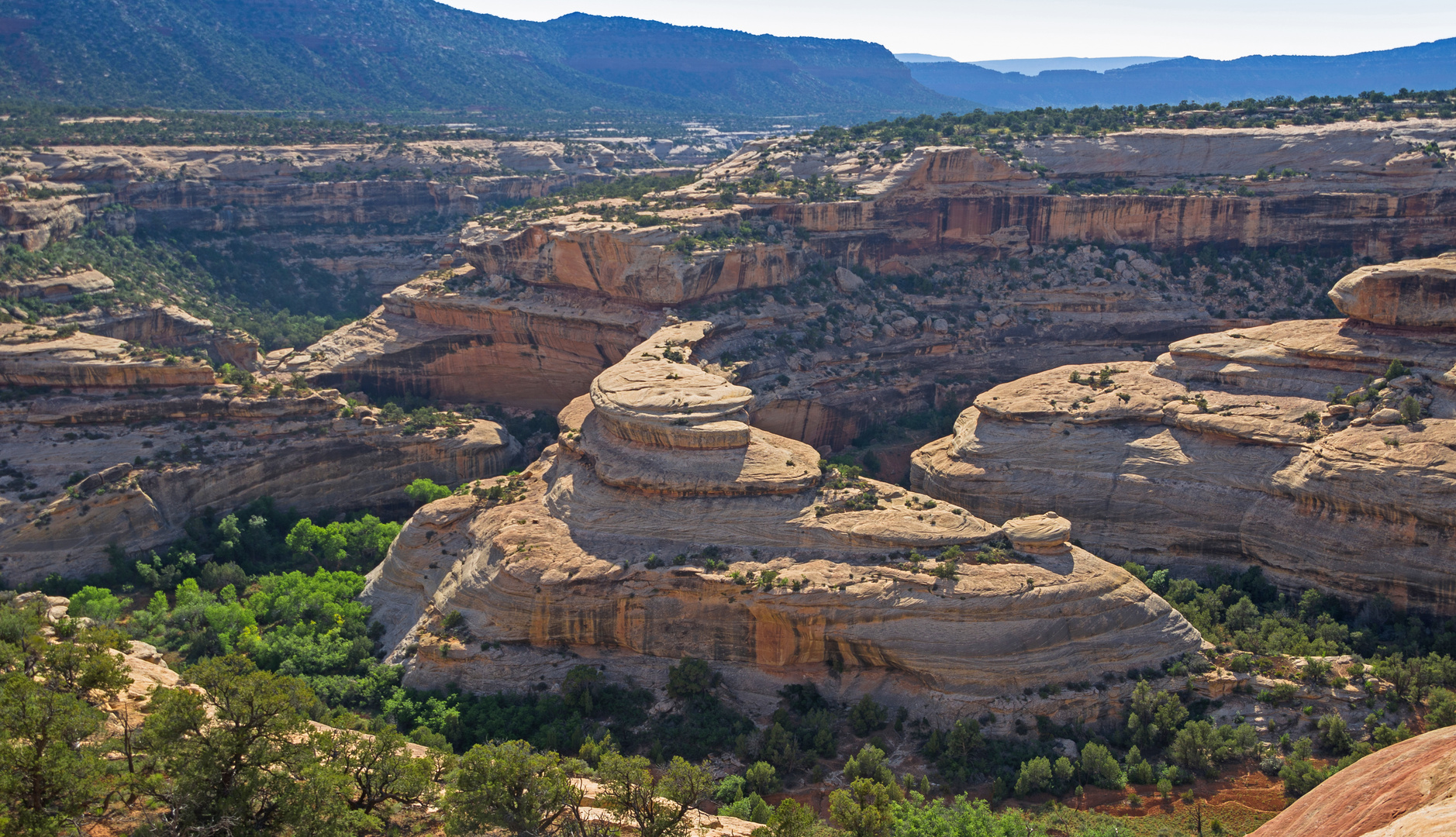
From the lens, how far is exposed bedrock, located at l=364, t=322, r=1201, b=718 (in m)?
35.4

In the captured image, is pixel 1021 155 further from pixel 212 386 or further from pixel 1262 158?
pixel 212 386

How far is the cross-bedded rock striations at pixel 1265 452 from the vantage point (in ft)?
129

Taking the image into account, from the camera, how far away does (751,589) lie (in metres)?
36.6

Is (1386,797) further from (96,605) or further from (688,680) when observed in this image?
(96,605)

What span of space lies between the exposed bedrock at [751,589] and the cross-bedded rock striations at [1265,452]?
786 centimetres

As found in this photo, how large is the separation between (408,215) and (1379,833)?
313 feet

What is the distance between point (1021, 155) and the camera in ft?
231

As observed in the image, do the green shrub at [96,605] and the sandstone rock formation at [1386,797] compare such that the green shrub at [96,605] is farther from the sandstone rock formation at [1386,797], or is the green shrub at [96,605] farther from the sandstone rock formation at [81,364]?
the sandstone rock formation at [1386,797]

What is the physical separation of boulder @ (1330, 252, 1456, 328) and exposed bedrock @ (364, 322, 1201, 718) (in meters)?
19.1

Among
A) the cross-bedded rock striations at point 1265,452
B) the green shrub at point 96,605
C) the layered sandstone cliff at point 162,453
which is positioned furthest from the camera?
the layered sandstone cliff at point 162,453

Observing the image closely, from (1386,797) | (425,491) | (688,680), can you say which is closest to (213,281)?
(425,491)

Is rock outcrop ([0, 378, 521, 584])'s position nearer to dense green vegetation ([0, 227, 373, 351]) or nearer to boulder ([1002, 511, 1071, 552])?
dense green vegetation ([0, 227, 373, 351])

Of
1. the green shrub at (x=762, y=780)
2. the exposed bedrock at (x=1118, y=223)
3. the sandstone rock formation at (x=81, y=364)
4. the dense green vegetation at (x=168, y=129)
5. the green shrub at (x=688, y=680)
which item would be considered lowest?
the green shrub at (x=762, y=780)

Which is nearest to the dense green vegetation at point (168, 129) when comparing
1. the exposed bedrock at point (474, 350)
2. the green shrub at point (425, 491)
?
the exposed bedrock at point (474, 350)
